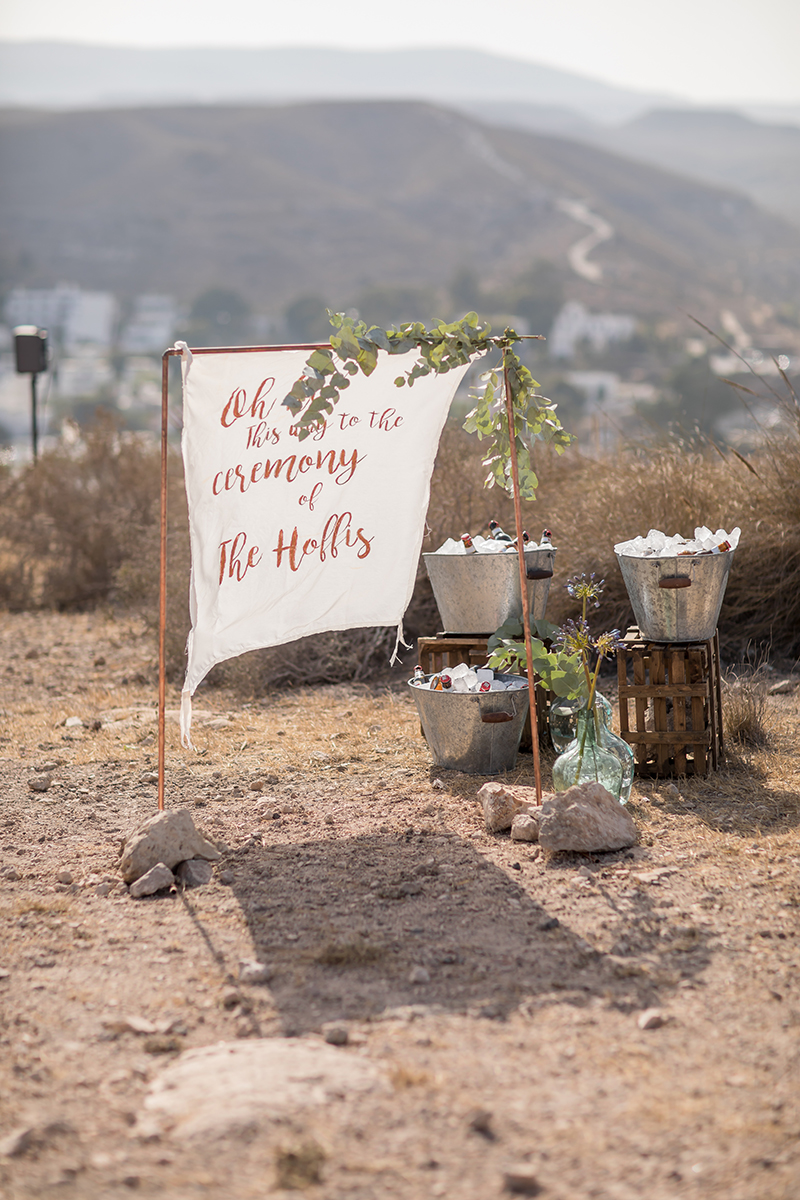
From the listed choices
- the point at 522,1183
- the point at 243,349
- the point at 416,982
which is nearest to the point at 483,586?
the point at 243,349

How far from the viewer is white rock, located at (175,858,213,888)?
3363mm

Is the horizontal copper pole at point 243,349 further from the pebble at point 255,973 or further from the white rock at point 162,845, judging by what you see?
the pebble at point 255,973

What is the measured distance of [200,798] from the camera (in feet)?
14.0

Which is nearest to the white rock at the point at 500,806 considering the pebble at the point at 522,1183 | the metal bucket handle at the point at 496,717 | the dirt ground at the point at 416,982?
the dirt ground at the point at 416,982

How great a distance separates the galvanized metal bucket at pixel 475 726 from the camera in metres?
4.25

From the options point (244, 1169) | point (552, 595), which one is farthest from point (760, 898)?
point (552, 595)

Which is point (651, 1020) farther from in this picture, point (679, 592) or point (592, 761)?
point (679, 592)

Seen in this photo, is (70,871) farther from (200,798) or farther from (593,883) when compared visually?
(593,883)

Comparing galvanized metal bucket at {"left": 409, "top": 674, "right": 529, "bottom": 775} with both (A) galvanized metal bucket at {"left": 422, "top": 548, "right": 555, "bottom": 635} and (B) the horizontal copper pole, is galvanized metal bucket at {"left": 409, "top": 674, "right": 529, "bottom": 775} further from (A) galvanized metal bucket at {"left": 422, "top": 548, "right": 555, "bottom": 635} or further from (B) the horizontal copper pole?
(B) the horizontal copper pole

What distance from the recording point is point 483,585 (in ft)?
15.0

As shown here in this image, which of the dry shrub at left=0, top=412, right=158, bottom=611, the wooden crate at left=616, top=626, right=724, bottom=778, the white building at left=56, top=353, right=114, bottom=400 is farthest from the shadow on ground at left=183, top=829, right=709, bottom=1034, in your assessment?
the white building at left=56, top=353, right=114, bottom=400

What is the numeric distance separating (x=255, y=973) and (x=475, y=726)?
178 centimetres

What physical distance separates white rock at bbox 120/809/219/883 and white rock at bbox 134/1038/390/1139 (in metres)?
1.06

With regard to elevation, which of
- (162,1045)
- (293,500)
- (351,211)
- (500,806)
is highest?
(351,211)
